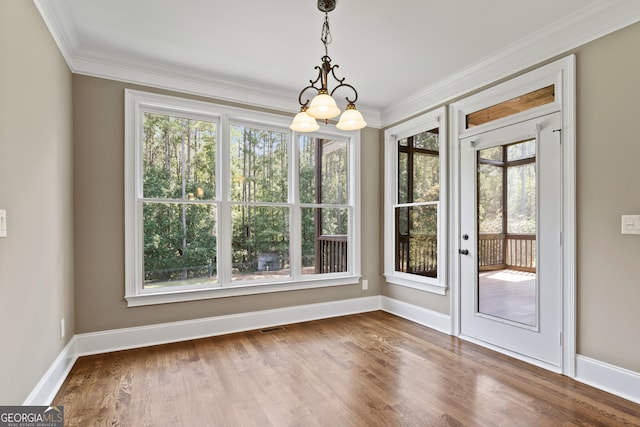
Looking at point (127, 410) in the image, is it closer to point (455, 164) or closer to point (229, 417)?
point (229, 417)

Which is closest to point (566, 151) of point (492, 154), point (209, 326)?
point (492, 154)

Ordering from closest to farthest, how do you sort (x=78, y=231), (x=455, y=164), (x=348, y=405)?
1. (x=348, y=405)
2. (x=78, y=231)
3. (x=455, y=164)

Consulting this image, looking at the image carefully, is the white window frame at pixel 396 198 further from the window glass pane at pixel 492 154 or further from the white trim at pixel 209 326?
the white trim at pixel 209 326

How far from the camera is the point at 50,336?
94.4 inches

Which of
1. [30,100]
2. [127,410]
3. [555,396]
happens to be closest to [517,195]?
[555,396]

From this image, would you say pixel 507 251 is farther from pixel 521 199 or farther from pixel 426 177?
pixel 426 177

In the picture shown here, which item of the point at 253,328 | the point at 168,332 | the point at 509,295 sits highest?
the point at 509,295

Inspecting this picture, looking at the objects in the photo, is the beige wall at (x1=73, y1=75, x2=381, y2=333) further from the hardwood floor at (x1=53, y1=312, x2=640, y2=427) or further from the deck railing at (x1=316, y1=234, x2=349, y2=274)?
the deck railing at (x1=316, y1=234, x2=349, y2=274)

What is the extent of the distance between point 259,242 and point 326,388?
1928 millimetres

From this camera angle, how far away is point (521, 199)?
303 centimetres

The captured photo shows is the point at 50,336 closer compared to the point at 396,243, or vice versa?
the point at 50,336

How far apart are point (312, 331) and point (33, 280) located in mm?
2533

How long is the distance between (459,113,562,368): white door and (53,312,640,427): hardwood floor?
0.91 ft

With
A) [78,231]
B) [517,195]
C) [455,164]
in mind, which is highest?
[455,164]
